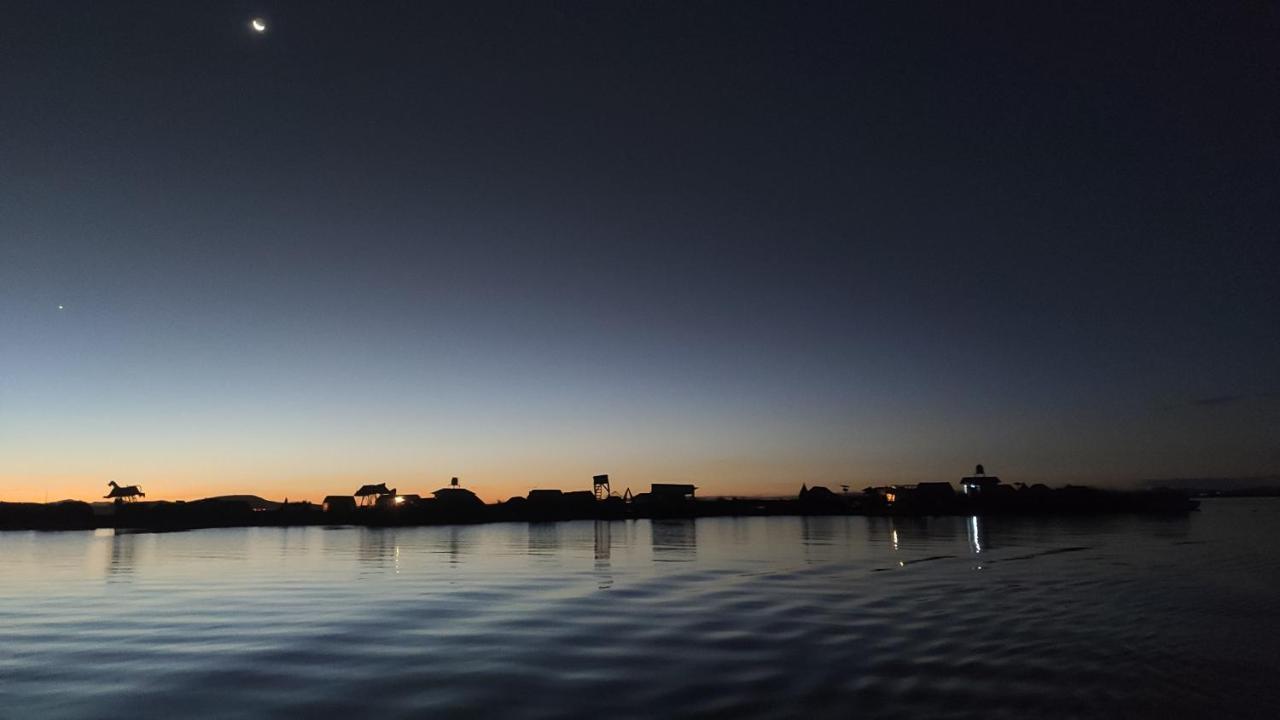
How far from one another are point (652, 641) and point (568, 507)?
97710 mm

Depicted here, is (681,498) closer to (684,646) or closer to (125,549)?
(125,549)

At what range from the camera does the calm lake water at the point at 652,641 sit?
36.8ft

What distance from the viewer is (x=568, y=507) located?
111438 mm

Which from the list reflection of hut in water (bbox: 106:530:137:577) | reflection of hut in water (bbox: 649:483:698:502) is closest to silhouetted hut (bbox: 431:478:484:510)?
reflection of hut in water (bbox: 649:483:698:502)

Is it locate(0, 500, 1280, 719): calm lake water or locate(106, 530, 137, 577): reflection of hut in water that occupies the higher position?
locate(0, 500, 1280, 719): calm lake water

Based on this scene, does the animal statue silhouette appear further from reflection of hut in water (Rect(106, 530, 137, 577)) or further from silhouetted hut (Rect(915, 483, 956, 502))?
silhouetted hut (Rect(915, 483, 956, 502))

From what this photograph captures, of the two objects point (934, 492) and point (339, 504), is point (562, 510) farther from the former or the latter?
point (934, 492)

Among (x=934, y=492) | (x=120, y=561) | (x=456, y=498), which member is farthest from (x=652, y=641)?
(x=934, y=492)

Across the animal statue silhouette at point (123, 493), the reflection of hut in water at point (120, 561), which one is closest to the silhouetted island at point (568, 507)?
the animal statue silhouette at point (123, 493)

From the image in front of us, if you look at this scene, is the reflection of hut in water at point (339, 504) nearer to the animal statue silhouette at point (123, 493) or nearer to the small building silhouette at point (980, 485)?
the animal statue silhouette at point (123, 493)

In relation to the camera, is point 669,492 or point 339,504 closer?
point 339,504

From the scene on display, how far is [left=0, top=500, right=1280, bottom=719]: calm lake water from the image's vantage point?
36.8 ft

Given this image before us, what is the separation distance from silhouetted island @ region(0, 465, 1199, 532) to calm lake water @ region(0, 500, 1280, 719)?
2716 inches

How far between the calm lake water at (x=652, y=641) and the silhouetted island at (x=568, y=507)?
226ft
